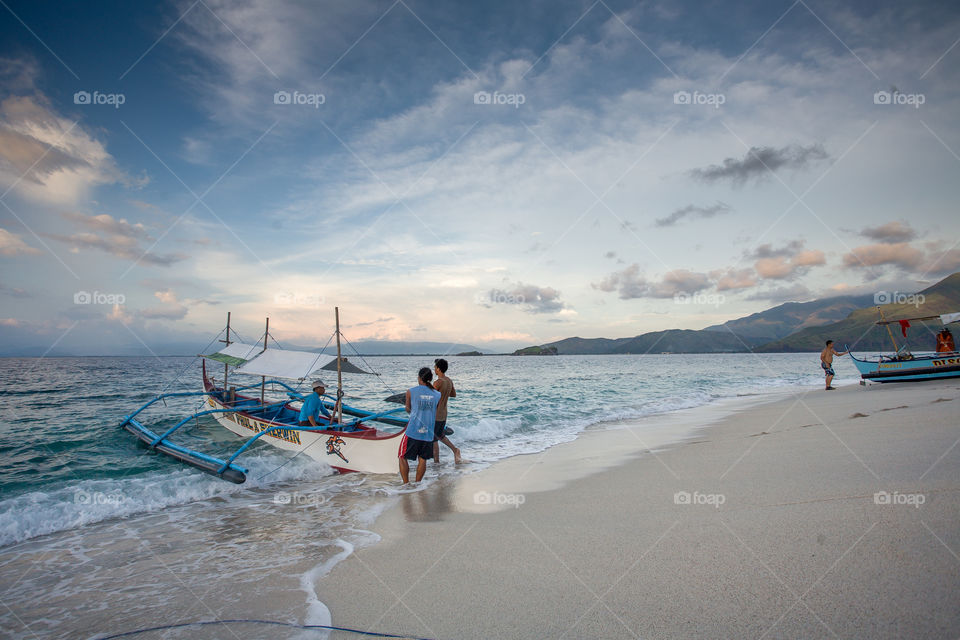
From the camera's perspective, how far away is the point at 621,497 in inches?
247

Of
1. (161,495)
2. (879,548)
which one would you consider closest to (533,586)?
(879,548)

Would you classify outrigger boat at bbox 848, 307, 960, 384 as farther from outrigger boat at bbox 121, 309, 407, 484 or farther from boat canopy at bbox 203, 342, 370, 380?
boat canopy at bbox 203, 342, 370, 380

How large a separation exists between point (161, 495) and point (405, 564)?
6.55 m

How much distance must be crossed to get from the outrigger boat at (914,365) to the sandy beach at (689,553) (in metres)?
17.1

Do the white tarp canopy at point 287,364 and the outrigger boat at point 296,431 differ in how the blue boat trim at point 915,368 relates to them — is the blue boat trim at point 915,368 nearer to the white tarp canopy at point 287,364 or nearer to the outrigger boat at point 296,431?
the outrigger boat at point 296,431

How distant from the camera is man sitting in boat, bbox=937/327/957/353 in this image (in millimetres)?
20234

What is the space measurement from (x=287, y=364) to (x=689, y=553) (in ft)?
35.5

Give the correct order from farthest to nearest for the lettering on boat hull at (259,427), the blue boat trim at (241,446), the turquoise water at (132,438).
Answer: the lettering on boat hull at (259,427) < the blue boat trim at (241,446) < the turquoise water at (132,438)

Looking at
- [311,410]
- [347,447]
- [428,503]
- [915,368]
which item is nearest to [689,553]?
[428,503]

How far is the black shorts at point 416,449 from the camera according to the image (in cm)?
852

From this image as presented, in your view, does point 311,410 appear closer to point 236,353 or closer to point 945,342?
point 236,353

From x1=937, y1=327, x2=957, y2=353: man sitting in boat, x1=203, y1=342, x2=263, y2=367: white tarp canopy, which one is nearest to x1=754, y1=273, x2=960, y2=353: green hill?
x1=937, y1=327, x2=957, y2=353: man sitting in boat

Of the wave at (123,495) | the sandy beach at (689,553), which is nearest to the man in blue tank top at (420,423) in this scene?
the sandy beach at (689,553)

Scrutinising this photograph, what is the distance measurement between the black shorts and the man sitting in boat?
25776mm
